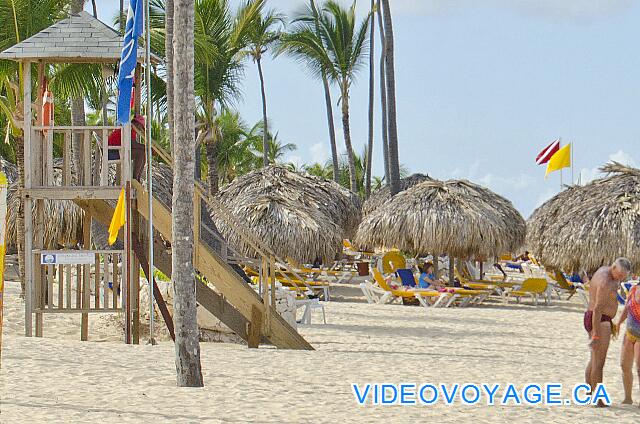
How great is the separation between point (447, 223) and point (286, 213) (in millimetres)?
3619

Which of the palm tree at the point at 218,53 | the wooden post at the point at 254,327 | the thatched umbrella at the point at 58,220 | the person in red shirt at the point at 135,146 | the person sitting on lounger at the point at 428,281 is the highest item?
the palm tree at the point at 218,53

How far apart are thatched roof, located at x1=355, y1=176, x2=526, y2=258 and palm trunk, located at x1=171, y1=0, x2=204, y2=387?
13.1 meters

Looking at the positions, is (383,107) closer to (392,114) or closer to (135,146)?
(392,114)

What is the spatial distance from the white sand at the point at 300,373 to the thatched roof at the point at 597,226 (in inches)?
179

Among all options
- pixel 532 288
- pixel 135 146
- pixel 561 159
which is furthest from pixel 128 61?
pixel 561 159

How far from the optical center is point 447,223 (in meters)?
21.9

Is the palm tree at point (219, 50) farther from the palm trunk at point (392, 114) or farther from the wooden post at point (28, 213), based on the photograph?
the wooden post at point (28, 213)

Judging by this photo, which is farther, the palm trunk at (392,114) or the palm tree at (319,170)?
the palm tree at (319,170)

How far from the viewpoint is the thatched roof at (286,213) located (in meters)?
22.4

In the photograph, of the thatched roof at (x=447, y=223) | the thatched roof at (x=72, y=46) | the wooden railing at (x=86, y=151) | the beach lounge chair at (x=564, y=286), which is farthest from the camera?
the beach lounge chair at (x=564, y=286)

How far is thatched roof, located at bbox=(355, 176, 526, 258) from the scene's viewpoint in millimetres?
21875

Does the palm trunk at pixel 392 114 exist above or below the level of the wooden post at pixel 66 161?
above

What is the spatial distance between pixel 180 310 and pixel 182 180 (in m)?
1.19

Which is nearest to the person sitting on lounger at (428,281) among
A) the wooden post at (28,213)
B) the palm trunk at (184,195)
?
the wooden post at (28,213)
